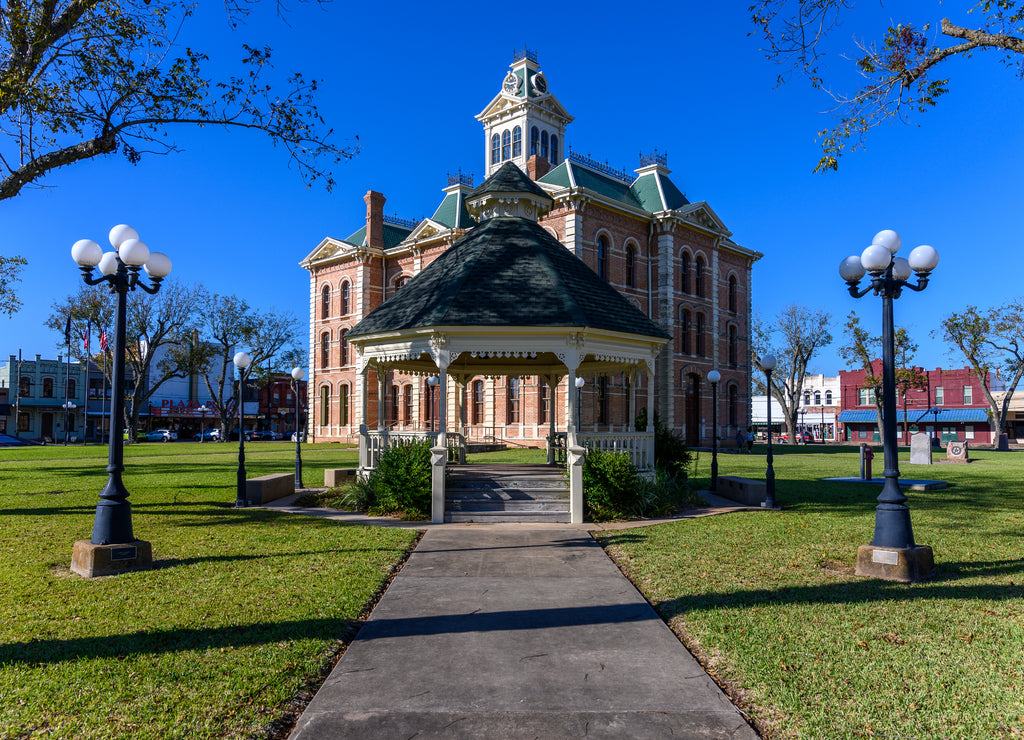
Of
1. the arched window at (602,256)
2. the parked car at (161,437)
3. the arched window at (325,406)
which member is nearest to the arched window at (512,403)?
the arched window at (602,256)

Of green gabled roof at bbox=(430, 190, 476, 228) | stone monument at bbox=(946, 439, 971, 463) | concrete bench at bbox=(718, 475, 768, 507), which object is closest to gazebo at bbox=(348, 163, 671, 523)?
concrete bench at bbox=(718, 475, 768, 507)

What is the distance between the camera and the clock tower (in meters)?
43.1

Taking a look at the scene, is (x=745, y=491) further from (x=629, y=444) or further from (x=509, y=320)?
(x=509, y=320)

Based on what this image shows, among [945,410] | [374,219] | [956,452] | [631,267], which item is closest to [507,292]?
[631,267]

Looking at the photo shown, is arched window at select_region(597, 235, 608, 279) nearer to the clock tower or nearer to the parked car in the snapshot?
the clock tower

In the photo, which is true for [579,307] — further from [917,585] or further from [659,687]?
[659,687]

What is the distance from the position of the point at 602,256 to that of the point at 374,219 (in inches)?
715

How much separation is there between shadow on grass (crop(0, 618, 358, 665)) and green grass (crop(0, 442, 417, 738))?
0.01m

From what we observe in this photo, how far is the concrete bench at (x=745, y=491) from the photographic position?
14844 millimetres

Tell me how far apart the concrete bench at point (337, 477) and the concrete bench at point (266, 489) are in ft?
3.09

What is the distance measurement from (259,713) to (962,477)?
2381 cm

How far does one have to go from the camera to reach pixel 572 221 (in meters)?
34.8

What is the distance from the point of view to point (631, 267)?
38938 mm

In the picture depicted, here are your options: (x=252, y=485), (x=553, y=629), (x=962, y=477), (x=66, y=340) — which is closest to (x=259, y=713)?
(x=553, y=629)
